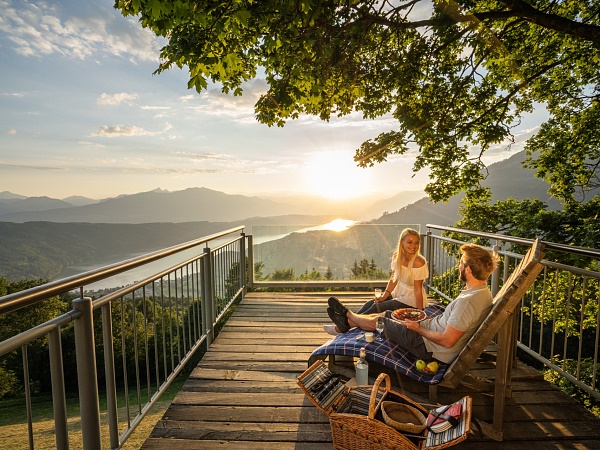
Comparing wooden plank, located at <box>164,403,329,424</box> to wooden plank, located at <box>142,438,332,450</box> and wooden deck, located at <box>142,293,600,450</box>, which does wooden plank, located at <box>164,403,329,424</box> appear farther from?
wooden plank, located at <box>142,438,332,450</box>

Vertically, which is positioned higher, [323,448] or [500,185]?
[500,185]

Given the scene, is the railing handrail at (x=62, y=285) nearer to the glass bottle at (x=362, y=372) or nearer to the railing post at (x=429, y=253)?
the glass bottle at (x=362, y=372)

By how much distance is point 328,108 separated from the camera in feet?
27.9

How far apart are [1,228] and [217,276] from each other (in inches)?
3821

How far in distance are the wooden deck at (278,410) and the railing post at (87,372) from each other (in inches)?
27.4

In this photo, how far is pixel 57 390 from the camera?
1602 millimetres

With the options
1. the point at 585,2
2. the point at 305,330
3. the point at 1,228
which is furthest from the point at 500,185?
the point at 1,228

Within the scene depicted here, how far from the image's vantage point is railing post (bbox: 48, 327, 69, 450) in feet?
5.20

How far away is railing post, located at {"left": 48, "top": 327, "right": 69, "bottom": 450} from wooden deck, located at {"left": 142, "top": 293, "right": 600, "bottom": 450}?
40.9 inches

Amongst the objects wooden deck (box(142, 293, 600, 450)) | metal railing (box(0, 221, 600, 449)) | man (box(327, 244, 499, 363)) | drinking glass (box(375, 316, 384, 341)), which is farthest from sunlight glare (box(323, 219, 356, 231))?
man (box(327, 244, 499, 363))

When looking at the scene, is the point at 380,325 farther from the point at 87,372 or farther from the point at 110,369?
the point at 87,372

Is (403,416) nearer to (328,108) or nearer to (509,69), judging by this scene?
(328,108)

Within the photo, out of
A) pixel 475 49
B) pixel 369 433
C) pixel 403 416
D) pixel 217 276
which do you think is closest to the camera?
pixel 369 433

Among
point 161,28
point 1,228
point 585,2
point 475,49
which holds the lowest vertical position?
point 1,228
